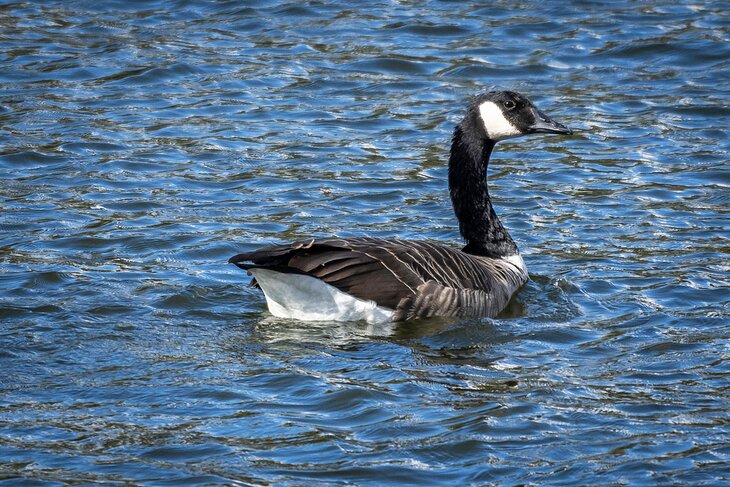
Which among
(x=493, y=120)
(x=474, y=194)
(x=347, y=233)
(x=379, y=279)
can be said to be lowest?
(x=347, y=233)

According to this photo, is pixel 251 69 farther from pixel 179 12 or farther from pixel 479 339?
pixel 479 339

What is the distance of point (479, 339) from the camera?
8.45 metres

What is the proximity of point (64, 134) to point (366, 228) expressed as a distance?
12.9 feet

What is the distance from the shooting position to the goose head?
386 inches

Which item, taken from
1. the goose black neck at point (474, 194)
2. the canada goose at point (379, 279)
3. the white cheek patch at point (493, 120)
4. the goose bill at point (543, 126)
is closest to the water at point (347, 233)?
the canada goose at point (379, 279)

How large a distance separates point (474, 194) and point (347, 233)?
1.31 m

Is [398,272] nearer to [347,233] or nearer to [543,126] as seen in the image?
[347,233]

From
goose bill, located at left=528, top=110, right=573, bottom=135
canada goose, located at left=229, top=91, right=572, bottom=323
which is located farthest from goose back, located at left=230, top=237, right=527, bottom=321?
goose bill, located at left=528, top=110, right=573, bottom=135

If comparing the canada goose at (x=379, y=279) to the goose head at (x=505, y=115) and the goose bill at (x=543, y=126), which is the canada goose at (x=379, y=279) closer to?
the goose head at (x=505, y=115)

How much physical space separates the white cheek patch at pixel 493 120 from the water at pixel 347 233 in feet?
4.02

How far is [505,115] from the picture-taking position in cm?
984

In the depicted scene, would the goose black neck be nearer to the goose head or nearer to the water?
the goose head

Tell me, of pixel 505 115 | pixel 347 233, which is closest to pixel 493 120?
pixel 505 115

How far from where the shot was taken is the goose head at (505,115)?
980 centimetres
